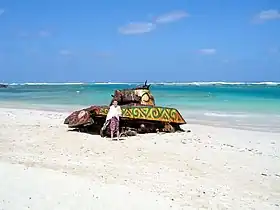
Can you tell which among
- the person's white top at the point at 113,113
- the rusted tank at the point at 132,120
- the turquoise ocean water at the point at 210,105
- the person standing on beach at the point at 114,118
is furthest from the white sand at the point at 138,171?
the turquoise ocean water at the point at 210,105

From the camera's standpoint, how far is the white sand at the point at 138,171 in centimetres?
604

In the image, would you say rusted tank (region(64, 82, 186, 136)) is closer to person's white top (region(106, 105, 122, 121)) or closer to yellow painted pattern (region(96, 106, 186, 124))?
yellow painted pattern (region(96, 106, 186, 124))

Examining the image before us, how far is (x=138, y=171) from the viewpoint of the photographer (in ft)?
28.0

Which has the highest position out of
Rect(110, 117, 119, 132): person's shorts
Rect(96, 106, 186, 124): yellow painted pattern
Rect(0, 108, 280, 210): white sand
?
Rect(96, 106, 186, 124): yellow painted pattern

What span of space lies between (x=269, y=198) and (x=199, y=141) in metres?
6.61

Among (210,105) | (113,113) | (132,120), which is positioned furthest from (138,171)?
(210,105)

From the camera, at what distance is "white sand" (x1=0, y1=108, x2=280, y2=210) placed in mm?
6043

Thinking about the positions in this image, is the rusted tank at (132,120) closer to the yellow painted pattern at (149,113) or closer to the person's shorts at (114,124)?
the yellow painted pattern at (149,113)

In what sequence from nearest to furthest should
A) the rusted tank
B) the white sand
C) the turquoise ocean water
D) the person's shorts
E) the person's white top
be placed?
the white sand
the person's shorts
the person's white top
the rusted tank
the turquoise ocean water

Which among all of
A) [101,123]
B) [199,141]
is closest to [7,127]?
[101,123]

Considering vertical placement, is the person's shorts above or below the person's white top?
below

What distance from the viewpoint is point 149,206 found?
5.81 metres

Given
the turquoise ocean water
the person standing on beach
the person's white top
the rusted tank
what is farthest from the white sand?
the turquoise ocean water

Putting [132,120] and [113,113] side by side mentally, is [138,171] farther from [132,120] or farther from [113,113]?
[132,120]
